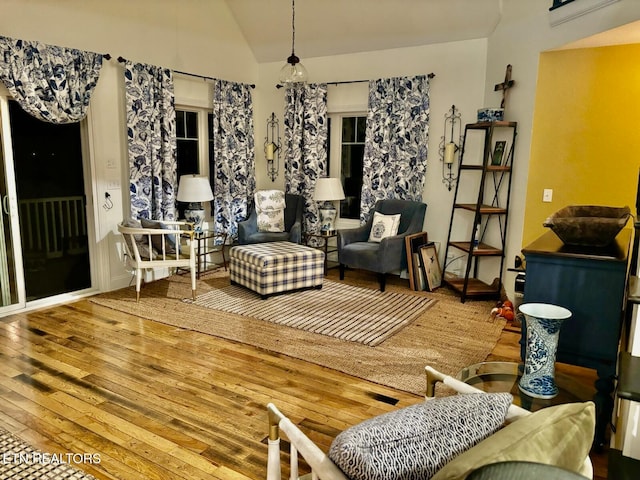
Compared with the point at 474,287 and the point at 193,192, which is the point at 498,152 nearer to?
the point at 474,287

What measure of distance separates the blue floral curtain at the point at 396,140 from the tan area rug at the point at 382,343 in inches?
53.3

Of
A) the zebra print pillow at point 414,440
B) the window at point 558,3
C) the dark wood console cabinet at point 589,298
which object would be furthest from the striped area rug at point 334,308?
the window at point 558,3

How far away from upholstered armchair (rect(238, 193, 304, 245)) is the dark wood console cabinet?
156 inches

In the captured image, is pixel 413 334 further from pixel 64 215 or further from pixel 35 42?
pixel 35 42

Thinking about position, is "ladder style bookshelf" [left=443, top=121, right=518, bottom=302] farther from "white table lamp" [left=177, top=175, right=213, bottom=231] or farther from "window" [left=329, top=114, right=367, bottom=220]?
"white table lamp" [left=177, top=175, right=213, bottom=231]

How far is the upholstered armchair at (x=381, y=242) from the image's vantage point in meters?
5.24

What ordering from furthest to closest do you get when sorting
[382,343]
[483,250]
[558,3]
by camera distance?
[483,250] < [558,3] < [382,343]

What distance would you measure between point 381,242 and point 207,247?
242 cm

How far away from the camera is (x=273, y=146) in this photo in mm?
6680

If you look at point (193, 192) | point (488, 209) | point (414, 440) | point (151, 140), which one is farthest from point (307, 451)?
point (151, 140)

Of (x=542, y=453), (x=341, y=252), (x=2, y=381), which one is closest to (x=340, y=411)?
(x=542, y=453)

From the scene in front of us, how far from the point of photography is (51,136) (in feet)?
15.2

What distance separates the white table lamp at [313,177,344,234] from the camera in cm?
580

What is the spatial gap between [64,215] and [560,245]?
4.56 meters
